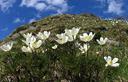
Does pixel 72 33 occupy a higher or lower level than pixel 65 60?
higher

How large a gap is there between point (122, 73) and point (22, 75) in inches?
114

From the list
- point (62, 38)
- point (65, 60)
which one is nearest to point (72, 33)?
point (62, 38)

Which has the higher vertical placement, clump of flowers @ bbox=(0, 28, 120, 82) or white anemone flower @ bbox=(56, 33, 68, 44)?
white anemone flower @ bbox=(56, 33, 68, 44)

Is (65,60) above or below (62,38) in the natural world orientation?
below

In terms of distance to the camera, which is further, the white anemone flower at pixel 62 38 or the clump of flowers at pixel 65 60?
the clump of flowers at pixel 65 60

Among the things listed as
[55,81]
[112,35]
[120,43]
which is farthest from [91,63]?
[112,35]

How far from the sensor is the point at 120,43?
20047 mm

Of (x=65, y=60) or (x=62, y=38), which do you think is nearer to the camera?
(x=62, y=38)

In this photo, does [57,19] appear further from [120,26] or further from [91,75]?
A: [91,75]

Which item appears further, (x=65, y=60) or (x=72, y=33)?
(x=65, y=60)

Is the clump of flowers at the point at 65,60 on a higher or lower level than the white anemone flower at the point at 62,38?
lower

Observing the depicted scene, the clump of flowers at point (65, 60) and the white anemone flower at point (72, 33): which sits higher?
the white anemone flower at point (72, 33)

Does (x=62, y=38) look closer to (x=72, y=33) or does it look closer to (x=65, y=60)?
(x=72, y=33)

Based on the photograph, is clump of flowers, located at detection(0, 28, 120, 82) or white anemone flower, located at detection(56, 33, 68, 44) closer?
white anemone flower, located at detection(56, 33, 68, 44)
